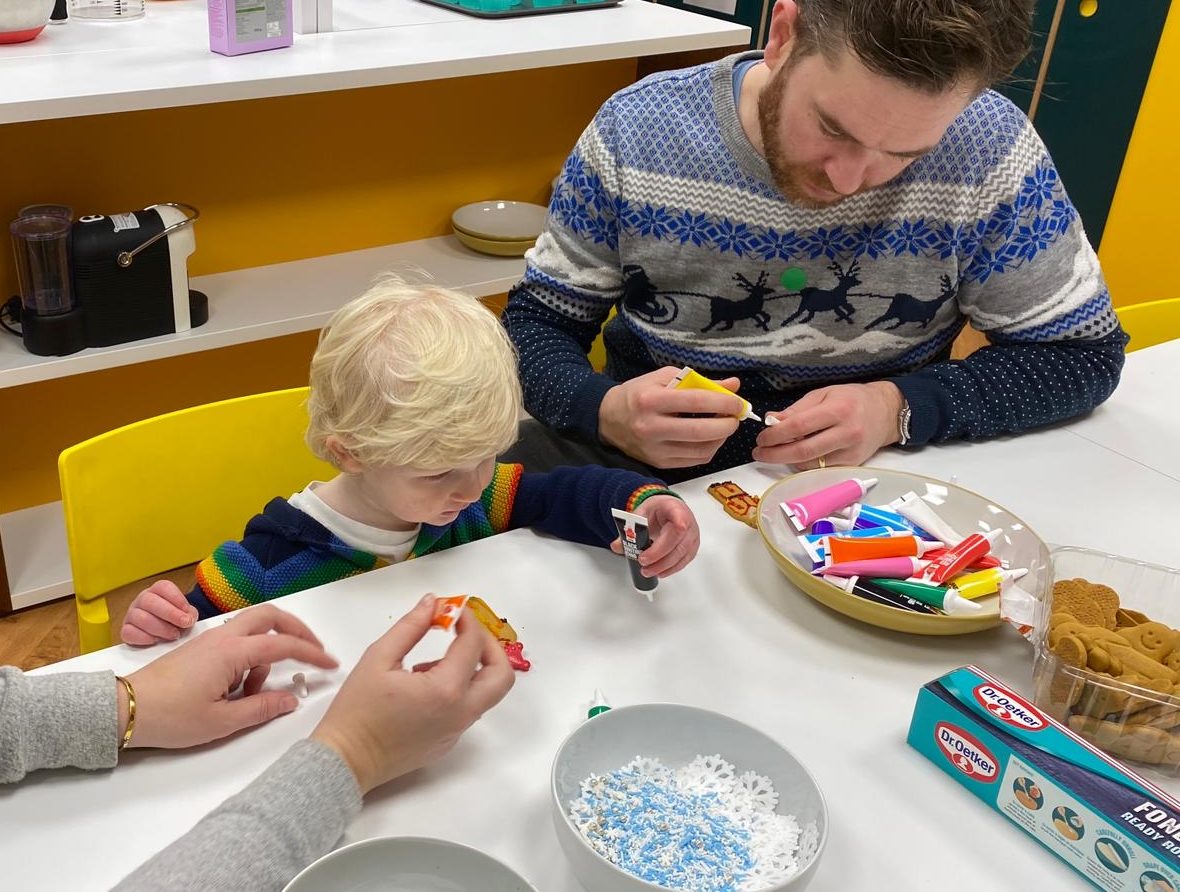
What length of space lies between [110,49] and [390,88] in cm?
60

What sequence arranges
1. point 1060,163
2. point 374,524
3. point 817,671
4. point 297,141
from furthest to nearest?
Answer: point 1060,163 → point 297,141 → point 374,524 → point 817,671

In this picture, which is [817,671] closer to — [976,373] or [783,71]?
[976,373]

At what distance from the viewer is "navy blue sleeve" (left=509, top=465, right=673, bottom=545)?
1123mm

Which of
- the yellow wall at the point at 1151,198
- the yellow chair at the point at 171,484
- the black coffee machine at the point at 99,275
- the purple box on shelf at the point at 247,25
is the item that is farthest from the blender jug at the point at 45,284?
the yellow wall at the point at 1151,198

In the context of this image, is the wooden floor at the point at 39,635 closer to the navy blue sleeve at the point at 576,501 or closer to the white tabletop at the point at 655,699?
the navy blue sleeve at the point at 576,501

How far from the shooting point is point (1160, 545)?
45.5 inches

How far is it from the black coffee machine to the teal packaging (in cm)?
157

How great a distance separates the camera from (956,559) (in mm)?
1042

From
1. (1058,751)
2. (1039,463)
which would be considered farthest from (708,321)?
(1058,751)

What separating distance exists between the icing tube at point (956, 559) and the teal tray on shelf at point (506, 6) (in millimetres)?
1688

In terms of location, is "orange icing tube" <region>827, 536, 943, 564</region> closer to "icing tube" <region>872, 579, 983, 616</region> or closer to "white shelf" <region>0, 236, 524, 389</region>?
"icing tube" <region>872, 579, 983, 616</region>

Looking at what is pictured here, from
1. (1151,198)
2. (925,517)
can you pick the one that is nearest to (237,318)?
(925,517)

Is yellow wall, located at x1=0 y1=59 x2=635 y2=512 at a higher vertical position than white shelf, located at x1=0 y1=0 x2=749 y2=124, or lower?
lower

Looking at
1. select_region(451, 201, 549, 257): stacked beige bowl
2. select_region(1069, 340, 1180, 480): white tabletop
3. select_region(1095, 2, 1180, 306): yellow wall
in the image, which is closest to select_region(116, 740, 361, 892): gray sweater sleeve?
select_region(1069, 340, 1180, 480): white tabletop
